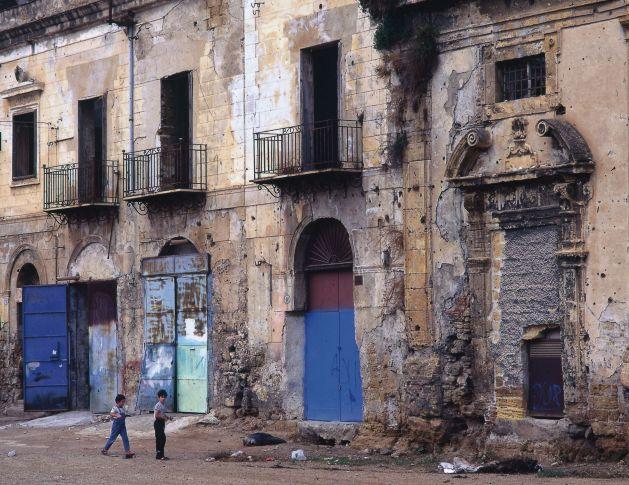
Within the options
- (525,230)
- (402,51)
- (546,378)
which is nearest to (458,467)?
(546,378)

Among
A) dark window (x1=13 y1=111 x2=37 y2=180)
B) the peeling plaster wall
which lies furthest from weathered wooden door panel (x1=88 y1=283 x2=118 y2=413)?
the peeling plaster wall

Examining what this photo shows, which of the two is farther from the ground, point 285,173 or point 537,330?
point 285,173

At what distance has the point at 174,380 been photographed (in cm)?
2672

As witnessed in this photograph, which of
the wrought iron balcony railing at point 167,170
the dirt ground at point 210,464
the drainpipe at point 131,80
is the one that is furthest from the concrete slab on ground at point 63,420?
the drainpipe at point 131,80

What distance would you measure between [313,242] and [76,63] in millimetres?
7996

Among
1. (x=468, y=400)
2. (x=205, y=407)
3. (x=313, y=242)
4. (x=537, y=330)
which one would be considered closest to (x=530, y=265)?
(x=537, y=330)

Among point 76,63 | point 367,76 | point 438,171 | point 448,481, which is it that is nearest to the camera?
point 448,481

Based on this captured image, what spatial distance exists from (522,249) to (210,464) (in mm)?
5293

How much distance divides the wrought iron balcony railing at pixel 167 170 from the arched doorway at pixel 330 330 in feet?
10.1

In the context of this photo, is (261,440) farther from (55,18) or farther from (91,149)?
(55,18)

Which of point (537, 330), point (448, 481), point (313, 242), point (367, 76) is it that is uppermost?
point (367, 76)

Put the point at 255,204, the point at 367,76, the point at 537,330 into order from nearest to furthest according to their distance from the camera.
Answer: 1. the point at 537,330
2. the point at 367,76
3. the point at 255,204

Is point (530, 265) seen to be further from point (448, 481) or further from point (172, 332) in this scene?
point (172, 332)

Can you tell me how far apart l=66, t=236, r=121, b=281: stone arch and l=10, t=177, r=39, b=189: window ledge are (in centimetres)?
203
